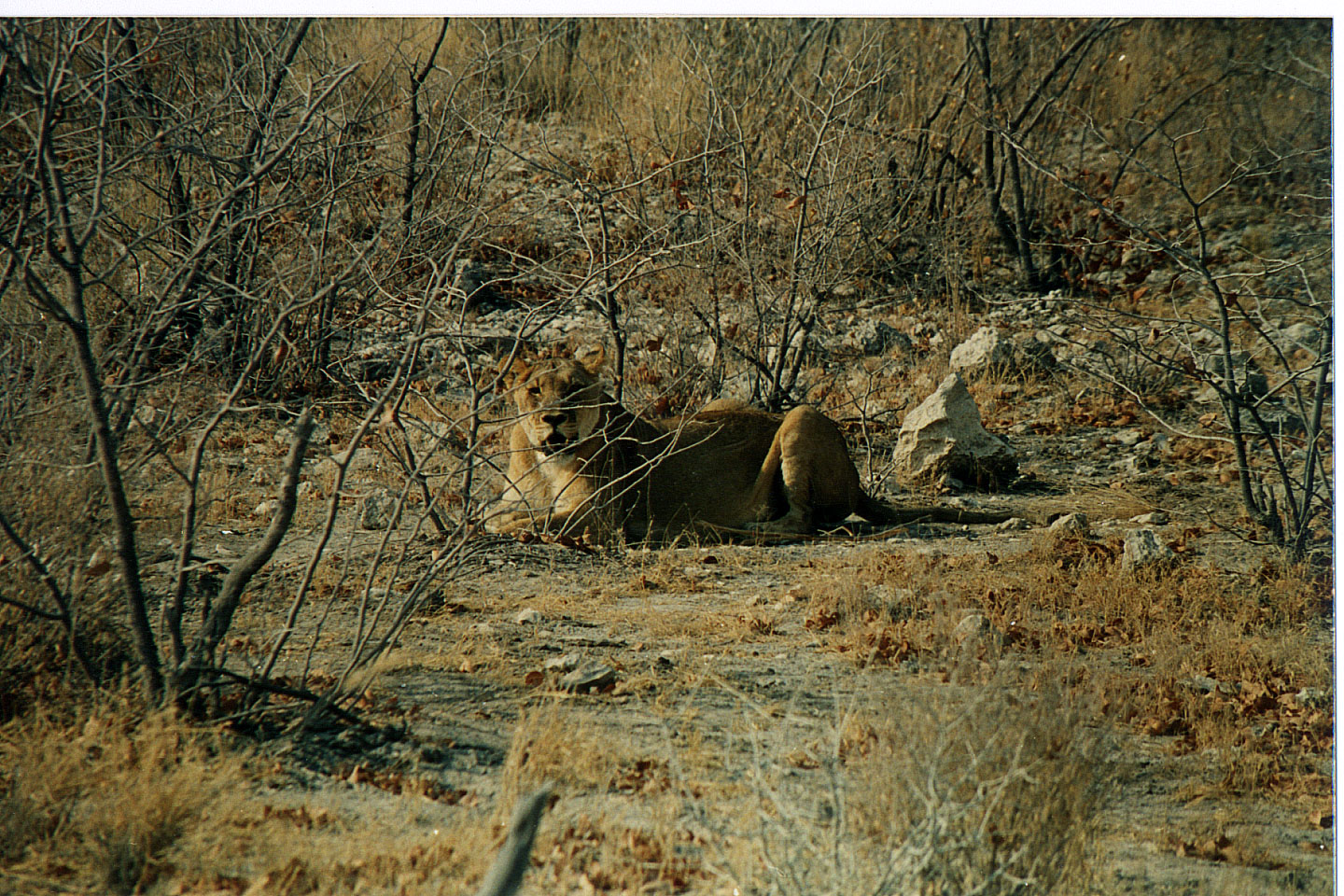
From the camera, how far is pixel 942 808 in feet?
9.20

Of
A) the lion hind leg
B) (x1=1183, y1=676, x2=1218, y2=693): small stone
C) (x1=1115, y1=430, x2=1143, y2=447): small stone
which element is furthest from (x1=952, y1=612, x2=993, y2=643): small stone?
(x1=1115, y1=430, x2=1143, y2=447): small stone

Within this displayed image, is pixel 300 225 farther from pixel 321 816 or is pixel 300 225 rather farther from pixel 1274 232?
pixel 1274 232

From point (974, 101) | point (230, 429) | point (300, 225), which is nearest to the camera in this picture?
point (300, 225)

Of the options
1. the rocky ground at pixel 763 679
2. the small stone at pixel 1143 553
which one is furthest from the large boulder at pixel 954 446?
the small stone at pixel 1143 553

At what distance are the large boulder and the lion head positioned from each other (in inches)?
84.9

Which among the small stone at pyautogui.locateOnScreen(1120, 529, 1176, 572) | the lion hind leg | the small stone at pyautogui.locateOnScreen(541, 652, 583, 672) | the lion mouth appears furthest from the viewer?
the lion hind leg

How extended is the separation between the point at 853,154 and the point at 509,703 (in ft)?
15.9

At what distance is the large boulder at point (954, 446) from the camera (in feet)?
23.0

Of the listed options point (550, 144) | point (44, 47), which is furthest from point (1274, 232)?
point (44, 47)

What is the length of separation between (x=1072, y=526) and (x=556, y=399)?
9.67ft

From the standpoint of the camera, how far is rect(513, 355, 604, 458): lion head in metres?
6.02

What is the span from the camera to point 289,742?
3521 mm

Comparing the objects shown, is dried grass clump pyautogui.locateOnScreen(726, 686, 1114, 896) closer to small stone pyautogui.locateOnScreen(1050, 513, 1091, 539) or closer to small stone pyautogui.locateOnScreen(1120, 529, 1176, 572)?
small stone pyautogui.locateOnScreen(1120, 529, 1176, 572)

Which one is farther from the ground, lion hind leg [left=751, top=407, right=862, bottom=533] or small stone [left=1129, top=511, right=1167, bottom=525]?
lion hind leg [left=751, top=407, right=862, bottom=533]
